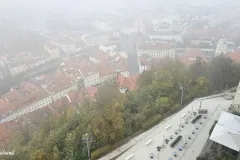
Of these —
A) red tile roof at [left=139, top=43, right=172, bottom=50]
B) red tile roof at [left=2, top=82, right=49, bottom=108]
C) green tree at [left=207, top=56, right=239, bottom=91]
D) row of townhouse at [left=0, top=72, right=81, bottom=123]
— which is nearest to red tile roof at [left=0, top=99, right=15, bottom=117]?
row of townhouse at [left=0, top=72, right=81, bottom=123]

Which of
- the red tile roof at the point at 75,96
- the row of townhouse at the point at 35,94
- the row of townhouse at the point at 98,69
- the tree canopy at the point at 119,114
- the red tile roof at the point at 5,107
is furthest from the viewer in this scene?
the row of townhouse at the point at 98,69

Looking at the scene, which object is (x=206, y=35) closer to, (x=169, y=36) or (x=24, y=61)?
(x=169, y=36)

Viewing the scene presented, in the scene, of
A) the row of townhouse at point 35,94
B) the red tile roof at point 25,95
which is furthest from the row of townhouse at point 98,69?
the red tile roof at point 25,95

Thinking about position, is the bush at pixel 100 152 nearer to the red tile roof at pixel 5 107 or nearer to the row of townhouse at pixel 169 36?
the red tile roof at pixel 5 107

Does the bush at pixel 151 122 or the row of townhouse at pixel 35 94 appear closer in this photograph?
the bush at pixel 151 122

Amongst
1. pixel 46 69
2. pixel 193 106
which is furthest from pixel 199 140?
pixel 46 69

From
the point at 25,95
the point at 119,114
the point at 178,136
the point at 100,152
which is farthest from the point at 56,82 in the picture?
the point at 178,136

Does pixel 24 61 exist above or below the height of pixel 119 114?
below
